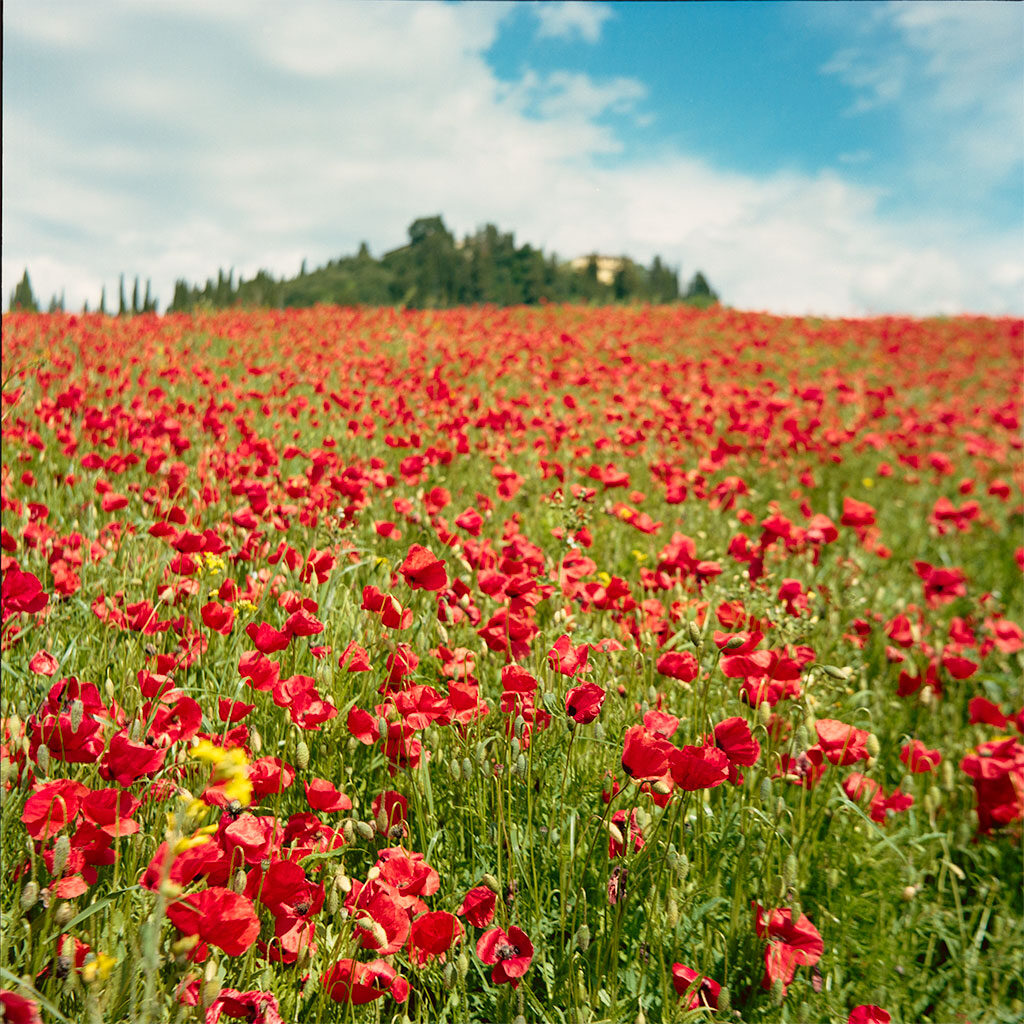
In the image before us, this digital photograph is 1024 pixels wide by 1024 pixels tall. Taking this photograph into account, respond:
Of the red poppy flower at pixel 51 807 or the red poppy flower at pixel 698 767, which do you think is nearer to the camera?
the red poppy flower at pixel 51 807

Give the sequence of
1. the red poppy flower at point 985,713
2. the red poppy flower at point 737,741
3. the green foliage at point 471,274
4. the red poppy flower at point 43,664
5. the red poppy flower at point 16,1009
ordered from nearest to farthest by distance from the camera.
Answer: the red poppy flower at point 16,1009, the red poppy flower at point 737,741, the red poppy flower at point 43,664, the red poppy flower at point 985,713, the green foliage at point 471,274

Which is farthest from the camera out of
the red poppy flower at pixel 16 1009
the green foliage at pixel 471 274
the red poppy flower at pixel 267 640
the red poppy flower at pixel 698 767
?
the green foliage at pixel 471 274

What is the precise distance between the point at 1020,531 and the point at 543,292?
2806 cm

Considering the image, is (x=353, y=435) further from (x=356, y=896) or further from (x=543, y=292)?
(x=543, y=292)

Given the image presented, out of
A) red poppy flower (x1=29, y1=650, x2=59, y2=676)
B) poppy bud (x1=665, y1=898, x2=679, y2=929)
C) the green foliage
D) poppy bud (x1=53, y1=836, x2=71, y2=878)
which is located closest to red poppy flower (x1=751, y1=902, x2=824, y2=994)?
poppy bud (x1=665, y1=898, x2=679, y2=929)

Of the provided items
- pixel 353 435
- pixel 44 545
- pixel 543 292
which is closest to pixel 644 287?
pixel 543 292

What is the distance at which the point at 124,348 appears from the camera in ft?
26.4

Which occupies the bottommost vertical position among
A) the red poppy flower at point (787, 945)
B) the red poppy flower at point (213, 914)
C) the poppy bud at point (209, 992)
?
the red poppy flower at point (787, 945)

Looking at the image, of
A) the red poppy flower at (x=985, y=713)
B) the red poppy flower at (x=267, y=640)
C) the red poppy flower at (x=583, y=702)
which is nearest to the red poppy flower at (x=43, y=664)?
the red poppy flower at (x=267, y=640)

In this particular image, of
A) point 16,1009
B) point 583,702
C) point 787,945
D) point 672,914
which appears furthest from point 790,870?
point 16,1009

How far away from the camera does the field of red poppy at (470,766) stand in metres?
1.19

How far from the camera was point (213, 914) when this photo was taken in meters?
0.99

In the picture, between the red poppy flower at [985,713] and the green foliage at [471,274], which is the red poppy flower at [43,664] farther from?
the green foliage at [471,274]

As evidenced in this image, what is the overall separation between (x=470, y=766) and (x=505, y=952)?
0.38 metres
